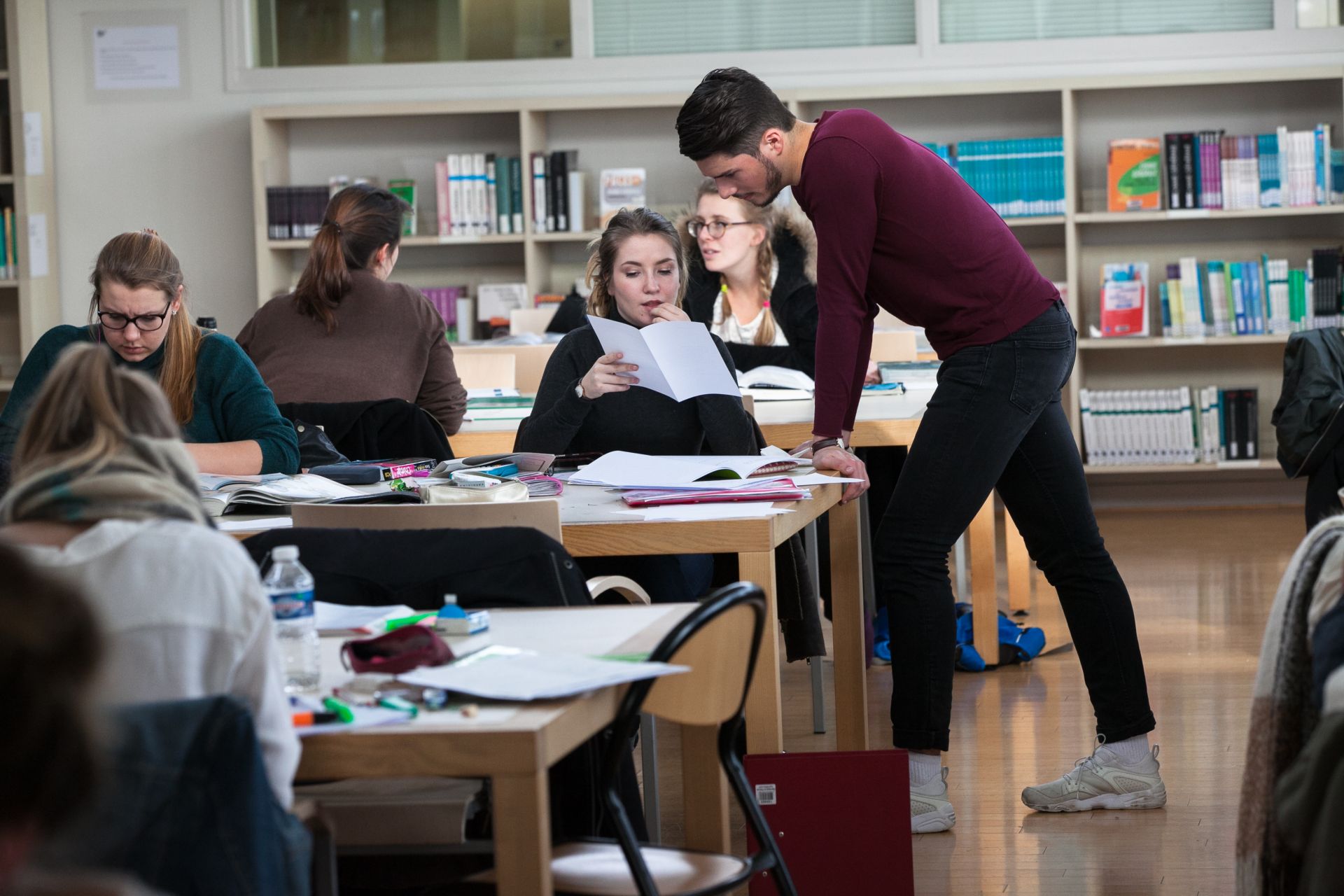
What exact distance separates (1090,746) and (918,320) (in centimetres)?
98

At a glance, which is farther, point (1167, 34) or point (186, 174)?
point (186, 174)

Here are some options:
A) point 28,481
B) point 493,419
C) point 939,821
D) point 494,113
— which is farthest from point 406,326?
point 494,113

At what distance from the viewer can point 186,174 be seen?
254 inches

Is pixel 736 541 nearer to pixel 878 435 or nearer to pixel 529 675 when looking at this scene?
pixel 529 675

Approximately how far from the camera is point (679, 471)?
90.0 inches

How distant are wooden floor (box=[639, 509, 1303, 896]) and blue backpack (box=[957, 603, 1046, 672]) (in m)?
0.05

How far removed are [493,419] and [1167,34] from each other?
12.3ft

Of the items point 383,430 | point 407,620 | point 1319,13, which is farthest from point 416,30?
point 407,620

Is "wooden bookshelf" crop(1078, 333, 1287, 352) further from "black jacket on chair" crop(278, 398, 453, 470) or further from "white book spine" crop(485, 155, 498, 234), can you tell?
"black jacket on chair" crop(278, 398, 453, 470)

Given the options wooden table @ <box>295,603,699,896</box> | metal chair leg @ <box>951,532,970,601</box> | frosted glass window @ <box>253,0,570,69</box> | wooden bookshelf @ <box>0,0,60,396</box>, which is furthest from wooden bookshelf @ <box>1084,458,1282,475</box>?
wooden table @ <box>295,603,699,896</box>

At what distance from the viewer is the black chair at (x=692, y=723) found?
131cm

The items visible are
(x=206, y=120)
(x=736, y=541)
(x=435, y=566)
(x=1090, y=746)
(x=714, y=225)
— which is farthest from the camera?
(x=206, y=120)

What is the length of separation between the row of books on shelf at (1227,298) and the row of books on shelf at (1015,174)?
392mm

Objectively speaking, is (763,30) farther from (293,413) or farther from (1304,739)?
(1304,739)
